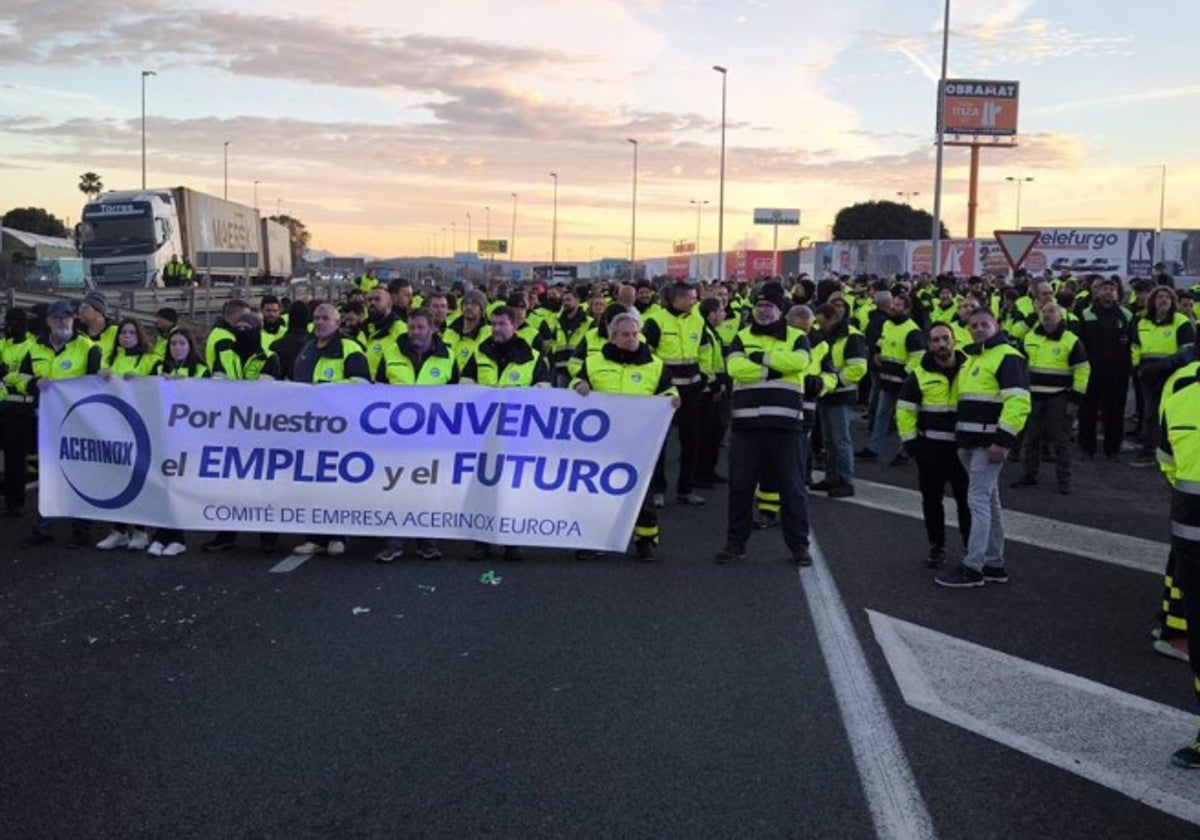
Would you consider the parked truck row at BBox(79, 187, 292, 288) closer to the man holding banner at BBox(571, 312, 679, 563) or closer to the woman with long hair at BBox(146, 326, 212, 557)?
the woman with long hair at BBox(146, 326, 212, 557)

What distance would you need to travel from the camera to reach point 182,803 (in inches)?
168

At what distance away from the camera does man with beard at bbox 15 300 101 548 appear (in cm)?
898

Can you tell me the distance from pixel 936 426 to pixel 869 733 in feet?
12.0

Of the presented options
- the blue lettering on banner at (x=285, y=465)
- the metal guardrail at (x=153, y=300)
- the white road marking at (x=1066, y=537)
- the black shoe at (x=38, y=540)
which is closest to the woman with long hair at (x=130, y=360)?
the black shoe at (x=38, y=540)

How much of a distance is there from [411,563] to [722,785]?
4.34 meters

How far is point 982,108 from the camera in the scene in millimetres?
61594

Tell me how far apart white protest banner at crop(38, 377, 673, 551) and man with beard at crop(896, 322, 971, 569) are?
6.08ft

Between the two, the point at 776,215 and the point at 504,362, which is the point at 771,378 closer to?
the point at 504,362

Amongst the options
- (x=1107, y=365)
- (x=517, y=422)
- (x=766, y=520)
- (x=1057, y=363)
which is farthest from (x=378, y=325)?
(x=1107, y=365)

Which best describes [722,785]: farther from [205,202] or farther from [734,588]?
[205,202]

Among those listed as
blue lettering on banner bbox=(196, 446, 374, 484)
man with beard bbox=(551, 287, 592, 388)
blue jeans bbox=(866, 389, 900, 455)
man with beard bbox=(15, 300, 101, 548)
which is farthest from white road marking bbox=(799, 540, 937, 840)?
man with beard bbox=(551, 287, 592, 388)

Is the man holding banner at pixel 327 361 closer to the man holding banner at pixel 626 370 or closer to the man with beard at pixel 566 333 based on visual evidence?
the man holding banner at pixel 626 370

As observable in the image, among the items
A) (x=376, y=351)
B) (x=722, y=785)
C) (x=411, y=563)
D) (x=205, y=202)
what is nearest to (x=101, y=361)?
(x=376, y=351)

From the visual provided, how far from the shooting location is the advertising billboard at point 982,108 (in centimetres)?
6134
